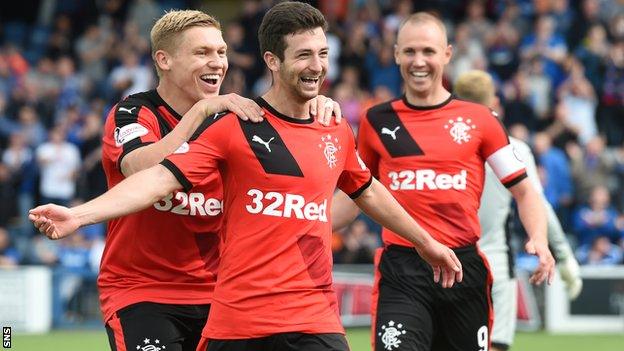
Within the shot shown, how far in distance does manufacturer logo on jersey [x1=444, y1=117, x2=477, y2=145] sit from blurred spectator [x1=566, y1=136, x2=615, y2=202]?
10819 millimetres

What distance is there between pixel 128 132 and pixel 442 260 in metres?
1.72

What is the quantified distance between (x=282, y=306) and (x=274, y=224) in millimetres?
372

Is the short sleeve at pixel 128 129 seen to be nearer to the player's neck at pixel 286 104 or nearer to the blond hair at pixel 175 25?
the blond hair at pixel 175 25

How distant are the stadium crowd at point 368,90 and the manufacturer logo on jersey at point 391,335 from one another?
31.4 ft

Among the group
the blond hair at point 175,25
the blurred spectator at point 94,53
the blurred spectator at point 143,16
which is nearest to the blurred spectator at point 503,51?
the blurred spectator at point 143,16

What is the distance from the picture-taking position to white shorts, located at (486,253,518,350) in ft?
29.6

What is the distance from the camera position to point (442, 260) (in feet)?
21.1

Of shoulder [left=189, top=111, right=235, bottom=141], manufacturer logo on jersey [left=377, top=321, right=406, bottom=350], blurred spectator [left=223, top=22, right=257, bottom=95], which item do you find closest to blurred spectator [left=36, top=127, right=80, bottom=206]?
blurred spectator [left=223, top=22, right=257, bottom=95]

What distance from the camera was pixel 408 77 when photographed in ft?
25.7

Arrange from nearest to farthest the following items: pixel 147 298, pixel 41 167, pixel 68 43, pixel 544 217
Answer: pixel 147 298, pixel 544 217, pixel 41 167, pixel 68 43

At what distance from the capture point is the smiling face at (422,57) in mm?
7777

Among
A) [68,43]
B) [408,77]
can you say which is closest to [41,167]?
[68,43]

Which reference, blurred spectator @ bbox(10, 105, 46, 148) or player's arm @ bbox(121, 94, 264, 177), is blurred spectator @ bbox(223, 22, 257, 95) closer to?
blurred spectator @ bbox(10, 105, 46, 148)

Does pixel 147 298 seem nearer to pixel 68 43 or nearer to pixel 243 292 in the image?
pixel 243 292
